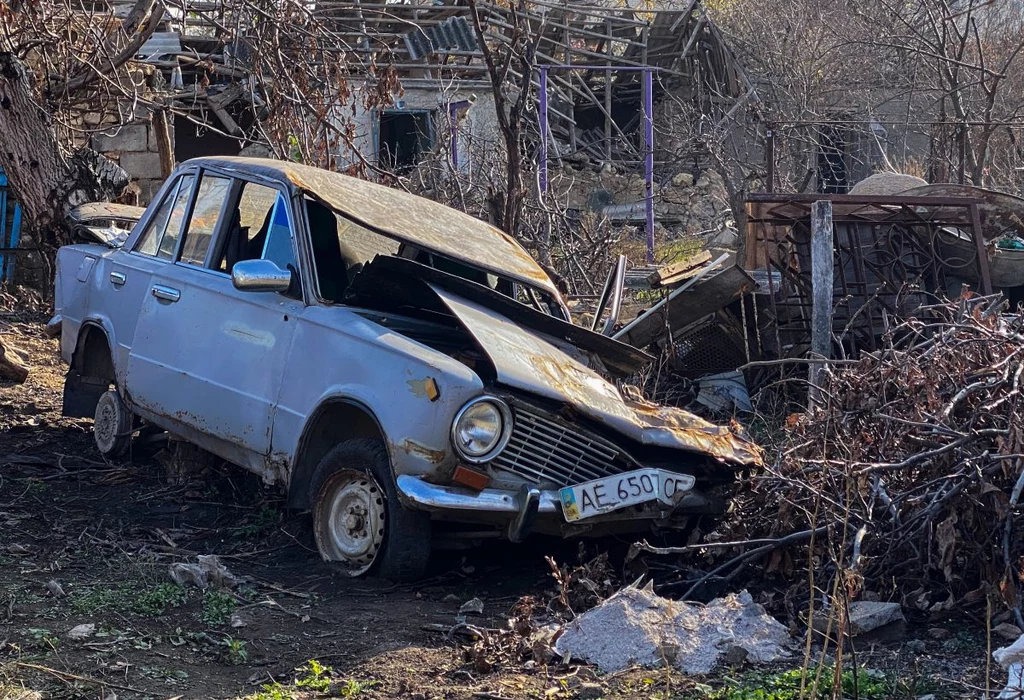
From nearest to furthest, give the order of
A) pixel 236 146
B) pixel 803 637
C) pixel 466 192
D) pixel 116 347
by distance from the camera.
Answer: pixel 803 637 → pixel 116 347 → pixel 466 192 → pixel 236 146

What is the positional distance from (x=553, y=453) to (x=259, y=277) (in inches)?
60.9

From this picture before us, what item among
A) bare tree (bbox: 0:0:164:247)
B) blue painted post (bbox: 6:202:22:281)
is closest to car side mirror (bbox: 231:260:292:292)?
bare tree (bbox: 0:0:164:247)

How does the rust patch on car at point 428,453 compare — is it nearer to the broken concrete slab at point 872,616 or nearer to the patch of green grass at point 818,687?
the patch of green grass at point 818,687

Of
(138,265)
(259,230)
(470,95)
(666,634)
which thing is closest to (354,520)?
(666,634)

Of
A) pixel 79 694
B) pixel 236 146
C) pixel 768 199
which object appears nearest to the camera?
pixel 79 694

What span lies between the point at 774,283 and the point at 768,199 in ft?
2.44

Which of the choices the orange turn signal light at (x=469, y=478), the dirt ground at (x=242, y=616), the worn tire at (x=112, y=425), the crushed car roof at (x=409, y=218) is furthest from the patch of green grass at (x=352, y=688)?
the worn tire at (x=112, y=425)

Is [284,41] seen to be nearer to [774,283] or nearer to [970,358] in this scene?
[774,283]

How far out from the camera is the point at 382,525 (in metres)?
4.54

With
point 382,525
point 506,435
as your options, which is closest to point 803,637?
point 506,435

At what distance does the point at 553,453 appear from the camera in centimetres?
446

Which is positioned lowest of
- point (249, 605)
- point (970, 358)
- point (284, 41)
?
point (249, 605)

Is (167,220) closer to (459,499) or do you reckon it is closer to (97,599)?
(97,599)

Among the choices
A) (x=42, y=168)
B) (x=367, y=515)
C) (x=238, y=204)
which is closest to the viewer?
(x=367, y=515)
